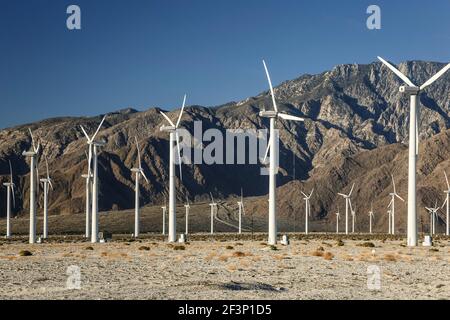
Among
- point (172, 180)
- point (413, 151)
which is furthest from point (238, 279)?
point (172, 180)

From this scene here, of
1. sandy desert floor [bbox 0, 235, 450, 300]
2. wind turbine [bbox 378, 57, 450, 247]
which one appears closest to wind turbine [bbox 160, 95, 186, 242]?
wind turbine [bbox 378, 57, 450, 247]

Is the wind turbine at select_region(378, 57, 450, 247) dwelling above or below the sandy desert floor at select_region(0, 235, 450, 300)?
above

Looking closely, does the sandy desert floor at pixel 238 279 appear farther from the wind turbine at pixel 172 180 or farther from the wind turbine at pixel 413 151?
the wind turbine at pixel 172 180

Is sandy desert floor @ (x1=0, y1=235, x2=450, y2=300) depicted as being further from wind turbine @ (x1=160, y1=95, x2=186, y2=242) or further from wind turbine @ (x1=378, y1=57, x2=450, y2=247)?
wind turbine @ (x1=160, y1=95, x2=186, y2=242)

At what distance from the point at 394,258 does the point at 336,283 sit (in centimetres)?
1776

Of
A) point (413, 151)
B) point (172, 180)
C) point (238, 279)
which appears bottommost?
point (238, 279)

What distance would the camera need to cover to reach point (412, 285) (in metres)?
32.0

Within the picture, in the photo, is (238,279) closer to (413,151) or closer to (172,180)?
(413,151)

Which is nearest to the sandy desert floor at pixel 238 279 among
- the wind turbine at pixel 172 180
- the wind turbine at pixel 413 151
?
the wind turbine at pixel 413 151
